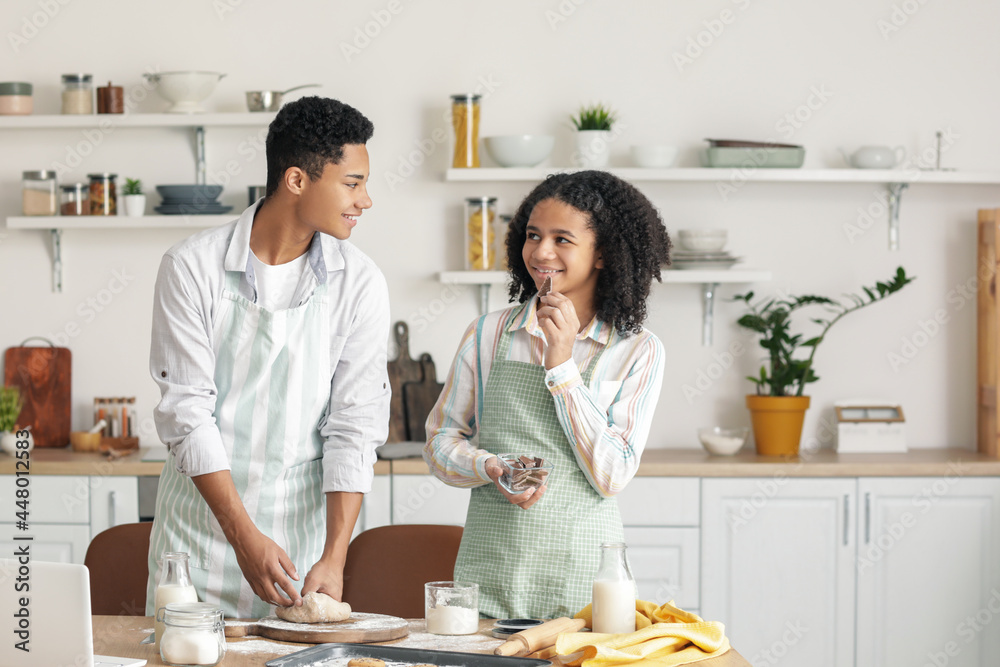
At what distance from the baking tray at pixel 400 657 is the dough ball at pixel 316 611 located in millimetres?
108

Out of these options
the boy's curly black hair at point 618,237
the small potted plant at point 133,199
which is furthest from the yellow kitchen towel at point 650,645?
the small potted plant at point 133,199

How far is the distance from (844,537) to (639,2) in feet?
6.43

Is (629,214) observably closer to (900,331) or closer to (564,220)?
(564,220)

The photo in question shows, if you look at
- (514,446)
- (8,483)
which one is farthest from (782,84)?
(8,483)

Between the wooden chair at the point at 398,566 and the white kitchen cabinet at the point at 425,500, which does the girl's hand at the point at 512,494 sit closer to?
the wooden chair at the point at 398,566

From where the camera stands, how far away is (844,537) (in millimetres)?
3285

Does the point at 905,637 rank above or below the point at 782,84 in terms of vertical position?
below

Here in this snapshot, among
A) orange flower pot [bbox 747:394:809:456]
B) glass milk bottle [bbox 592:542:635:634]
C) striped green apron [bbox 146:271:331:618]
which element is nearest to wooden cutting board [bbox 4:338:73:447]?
striped green apron [bbox 146:271:331:618]

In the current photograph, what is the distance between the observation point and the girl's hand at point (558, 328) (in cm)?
178

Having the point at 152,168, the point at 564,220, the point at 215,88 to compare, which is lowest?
the point at 564,220

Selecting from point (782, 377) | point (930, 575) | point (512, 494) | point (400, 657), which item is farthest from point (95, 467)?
point (930, 575)

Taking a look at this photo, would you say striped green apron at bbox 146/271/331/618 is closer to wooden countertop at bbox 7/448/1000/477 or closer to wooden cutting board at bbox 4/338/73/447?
wooden countertop at bbox 7/448/1000/477

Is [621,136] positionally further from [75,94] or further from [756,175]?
[75,94]

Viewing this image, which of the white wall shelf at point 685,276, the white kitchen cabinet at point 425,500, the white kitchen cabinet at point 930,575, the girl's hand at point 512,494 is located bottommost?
the white kitchen cabinet at point 930,575
